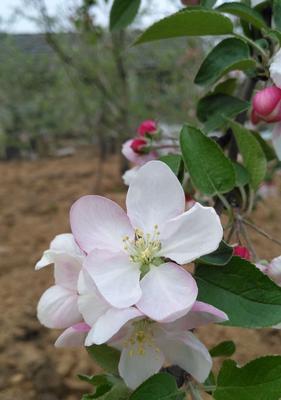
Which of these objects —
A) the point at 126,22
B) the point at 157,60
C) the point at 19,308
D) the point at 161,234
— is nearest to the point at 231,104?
the point at 126,22

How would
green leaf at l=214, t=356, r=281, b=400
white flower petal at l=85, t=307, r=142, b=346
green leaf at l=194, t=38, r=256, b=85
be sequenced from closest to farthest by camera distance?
white flower petal at l=85, t=307, r=142, b=346, green leaf at l=214, t=356, r=281, b=400, green leaf at l=194, t=38, r=256, b=85

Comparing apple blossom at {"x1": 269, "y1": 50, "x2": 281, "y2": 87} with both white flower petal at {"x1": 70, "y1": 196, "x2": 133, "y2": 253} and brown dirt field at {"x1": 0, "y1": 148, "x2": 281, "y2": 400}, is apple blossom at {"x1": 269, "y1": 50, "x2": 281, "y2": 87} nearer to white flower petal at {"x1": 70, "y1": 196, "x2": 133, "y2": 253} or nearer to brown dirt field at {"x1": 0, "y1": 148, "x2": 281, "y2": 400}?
white flower petal at {"x1": 70, "y1": 196, "x2": 133, "y2": 253}

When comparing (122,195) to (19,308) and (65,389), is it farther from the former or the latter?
(65,389)

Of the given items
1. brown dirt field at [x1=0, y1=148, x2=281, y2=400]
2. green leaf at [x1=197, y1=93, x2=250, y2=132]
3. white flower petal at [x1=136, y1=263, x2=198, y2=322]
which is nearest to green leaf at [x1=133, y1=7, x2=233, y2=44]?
green leaf at [x1=197, y1=93, x2=250, y2=132]

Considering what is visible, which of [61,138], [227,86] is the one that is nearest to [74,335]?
[227,86]

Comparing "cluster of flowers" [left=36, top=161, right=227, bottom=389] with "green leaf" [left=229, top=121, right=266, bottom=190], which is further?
"green leaf" [left=229, top=121, right=266, bottom=190]

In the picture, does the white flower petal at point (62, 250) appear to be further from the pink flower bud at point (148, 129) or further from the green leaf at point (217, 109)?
the pink flower bud at point (148, 129)
